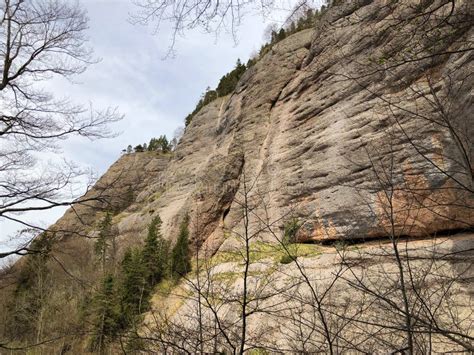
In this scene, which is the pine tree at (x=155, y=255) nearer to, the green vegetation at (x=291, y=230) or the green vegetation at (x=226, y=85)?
the green vegetation at (x=291, y=230)

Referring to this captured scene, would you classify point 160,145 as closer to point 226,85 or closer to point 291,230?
point 226,85

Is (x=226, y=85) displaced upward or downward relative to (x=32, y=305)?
upward

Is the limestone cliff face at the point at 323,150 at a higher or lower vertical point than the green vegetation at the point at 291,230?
higher

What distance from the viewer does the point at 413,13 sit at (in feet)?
7.82

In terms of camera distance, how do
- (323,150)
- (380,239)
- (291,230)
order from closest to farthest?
1. (380,239)
2. (291,230)
3. (323,150)

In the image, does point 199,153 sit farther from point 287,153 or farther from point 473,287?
point 473,287

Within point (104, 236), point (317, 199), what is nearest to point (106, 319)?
point (104, 236)

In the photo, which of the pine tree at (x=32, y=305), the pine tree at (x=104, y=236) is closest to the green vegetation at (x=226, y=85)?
the pine tree at (x=104, y=236)

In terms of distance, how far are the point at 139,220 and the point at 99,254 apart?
156 inches

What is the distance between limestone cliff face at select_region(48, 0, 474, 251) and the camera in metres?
8.16

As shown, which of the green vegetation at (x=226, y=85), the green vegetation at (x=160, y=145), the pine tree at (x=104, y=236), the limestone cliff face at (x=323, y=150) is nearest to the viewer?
the pine tree at (x=104, y=236)

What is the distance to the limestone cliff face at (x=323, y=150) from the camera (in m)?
8.16

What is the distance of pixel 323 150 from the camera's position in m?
14.9

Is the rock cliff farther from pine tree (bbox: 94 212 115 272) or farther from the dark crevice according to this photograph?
pine tree (bbox: 94 212 115 272)
